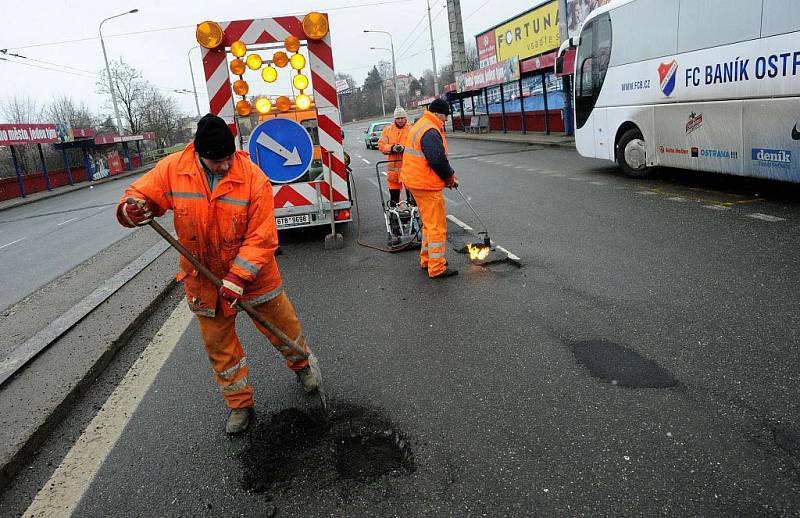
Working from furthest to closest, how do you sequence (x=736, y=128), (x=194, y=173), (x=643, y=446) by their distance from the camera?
(x=736, y=128) → (x=194, y=173) → (x=643, y=446)

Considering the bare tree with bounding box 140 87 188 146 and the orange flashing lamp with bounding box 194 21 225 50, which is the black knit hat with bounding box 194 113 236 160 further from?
the bare tree with bounding box 140 87 188 146

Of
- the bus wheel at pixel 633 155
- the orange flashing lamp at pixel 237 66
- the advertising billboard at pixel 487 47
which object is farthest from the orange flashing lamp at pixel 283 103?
the advertising billboard at pixel 487 47

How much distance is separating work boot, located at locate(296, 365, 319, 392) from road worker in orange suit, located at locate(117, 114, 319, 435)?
0.34 meters

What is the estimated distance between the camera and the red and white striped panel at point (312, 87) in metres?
7.68

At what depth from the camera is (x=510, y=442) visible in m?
2.93

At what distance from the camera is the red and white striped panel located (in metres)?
7.68

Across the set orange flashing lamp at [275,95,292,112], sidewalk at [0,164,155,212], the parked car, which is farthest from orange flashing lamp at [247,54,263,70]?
the parked car

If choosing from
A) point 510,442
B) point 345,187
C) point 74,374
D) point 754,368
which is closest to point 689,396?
point 754,368

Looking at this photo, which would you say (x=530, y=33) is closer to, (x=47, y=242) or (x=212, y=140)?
(x=47, y=242)

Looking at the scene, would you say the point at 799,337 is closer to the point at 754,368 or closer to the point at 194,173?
the point at 754,368

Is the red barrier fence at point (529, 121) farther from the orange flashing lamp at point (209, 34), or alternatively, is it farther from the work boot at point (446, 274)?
the work boot at point (446, 274)

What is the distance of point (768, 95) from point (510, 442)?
7.64 m

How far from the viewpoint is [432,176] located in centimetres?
599

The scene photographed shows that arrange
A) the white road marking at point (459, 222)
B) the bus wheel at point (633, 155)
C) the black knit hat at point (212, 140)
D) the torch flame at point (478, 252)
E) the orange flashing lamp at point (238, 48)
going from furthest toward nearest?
the bus wheel at point (633, 155), the white road marking at point (459, 222), the orange flashing lamp at point (238, 48), the torch flame at point (478, 252), the black knit hat at point (212, 140)
